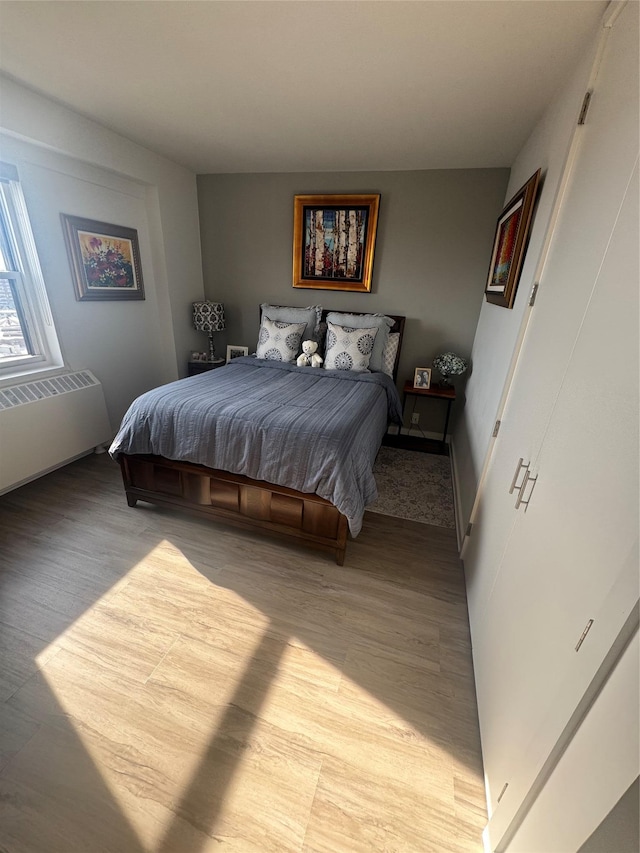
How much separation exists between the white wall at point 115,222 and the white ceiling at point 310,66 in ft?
0.60

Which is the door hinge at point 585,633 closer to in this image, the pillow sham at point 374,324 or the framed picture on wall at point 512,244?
the framed picture on wall at point 512,244

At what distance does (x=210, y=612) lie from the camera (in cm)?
166

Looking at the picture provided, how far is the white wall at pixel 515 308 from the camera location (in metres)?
1.49

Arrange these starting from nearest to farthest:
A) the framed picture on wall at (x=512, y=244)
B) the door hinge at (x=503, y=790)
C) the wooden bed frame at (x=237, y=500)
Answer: the door hinge at (x=503, y=790), the framed picture on wall at (x=512, y=244), the wooden bed frame at (x=237, y=500)

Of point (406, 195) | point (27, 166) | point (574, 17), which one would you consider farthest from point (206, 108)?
point (574, 17)

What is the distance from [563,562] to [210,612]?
1.49 m

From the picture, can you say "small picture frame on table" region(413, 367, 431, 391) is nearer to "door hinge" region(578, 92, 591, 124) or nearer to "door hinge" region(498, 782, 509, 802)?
"door hinge" region(578, 92, 591, 124)

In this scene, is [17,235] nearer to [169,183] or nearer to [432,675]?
[169,183]

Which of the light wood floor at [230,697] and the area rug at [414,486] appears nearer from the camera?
the light wood floor at [230,697]

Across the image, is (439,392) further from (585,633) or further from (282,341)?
(585,633)

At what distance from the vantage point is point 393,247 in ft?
10.7

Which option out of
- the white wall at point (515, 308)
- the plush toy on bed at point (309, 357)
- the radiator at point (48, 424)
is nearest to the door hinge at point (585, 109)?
the white wall at point (515, 308)

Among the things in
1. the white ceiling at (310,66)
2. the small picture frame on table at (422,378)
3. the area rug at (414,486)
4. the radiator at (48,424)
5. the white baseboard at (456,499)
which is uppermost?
the white ceiling at (310,66)

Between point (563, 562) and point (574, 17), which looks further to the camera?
point (574, 17)
